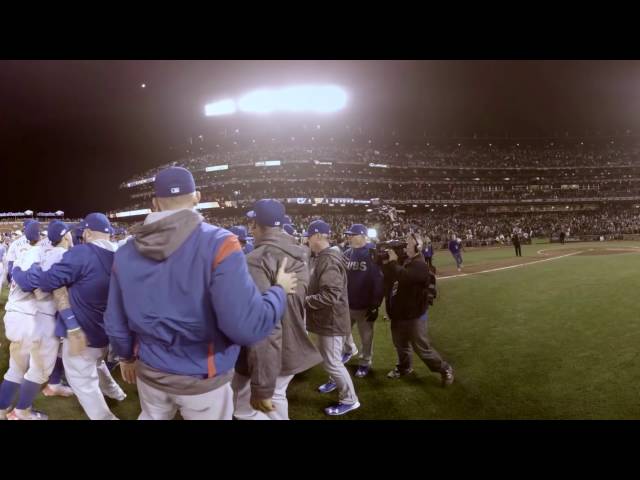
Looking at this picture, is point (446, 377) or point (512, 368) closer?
point (446, 377)

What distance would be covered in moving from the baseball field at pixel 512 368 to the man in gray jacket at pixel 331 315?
1.07 ft

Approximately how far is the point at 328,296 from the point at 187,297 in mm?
2051

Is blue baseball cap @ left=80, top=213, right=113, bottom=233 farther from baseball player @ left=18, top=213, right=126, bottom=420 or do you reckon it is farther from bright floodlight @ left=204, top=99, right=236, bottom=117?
bright floodlight @ left=204, top=99, right=236, bottom=117

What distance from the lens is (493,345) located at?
21.5 ft

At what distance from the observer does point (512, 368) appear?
552 cm

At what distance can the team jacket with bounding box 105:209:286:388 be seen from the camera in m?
1.98

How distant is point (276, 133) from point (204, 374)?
187 ft

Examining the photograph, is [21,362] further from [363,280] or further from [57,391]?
[363,280]

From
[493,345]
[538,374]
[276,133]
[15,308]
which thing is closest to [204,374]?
[15,308]

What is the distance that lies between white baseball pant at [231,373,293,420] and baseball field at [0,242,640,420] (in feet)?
4.26

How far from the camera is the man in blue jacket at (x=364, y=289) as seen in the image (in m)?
5.57

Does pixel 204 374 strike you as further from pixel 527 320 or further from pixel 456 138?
pixel 456 138

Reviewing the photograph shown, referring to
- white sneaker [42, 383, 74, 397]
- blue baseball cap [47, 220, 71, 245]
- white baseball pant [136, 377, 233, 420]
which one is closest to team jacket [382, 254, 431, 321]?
white baseball pant [136, 377, 233, 420]

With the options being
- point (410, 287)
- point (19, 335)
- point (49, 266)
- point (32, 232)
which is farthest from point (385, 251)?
point (32, 232)
